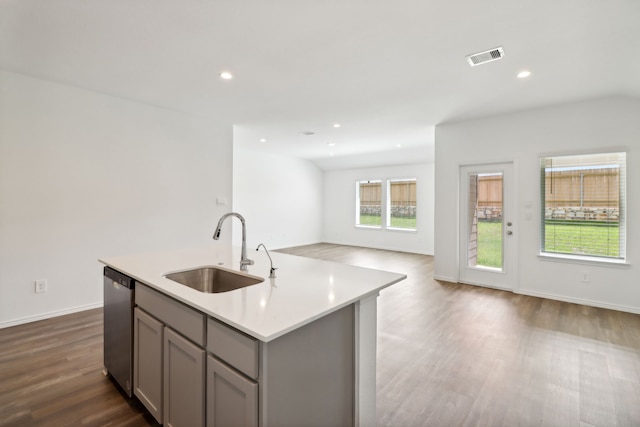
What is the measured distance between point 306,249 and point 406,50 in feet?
21.1

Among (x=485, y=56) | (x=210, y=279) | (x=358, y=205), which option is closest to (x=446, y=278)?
(x=485, y=56)

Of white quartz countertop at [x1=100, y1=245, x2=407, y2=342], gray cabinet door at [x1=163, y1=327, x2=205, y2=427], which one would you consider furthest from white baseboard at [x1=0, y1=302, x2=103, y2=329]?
gray cabinet door at [x1=163, y1=327, x2=205, y2=427]

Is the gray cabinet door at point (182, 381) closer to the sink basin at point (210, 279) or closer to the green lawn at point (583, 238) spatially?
the sink basin at point (210, 279)

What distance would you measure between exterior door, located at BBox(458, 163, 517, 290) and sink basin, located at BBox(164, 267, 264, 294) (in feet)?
13.3

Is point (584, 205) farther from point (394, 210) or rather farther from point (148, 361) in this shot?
point (148, 361)

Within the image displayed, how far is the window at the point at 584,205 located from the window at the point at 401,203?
3.99 meters

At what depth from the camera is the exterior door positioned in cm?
452

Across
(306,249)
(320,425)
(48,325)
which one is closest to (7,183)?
(48,325)

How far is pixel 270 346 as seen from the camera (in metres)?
1.17

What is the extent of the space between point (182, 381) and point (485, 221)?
466 centimetres

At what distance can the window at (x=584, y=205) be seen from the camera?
3803 millimetres

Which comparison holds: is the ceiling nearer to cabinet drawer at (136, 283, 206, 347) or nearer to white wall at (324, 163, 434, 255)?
cabinet drawer at (136, 283, 206, 347)

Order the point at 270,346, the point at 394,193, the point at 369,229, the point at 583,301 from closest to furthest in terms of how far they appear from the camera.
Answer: the point at 270,346, the point at 583,301, the point at 394,193, the point at 369,229

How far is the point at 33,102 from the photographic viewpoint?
3.23 meters
